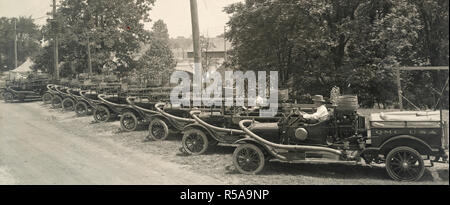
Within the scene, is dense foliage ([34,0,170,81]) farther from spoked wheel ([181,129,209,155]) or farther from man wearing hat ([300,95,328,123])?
man wearing hat ([300,95,328,123])

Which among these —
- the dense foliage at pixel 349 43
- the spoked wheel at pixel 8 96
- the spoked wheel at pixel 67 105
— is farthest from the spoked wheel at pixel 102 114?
the spoked wheel at pixel 8 96

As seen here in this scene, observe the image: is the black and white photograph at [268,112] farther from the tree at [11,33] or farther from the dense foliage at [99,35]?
the tree at [11,33]

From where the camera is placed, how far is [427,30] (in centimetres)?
1809

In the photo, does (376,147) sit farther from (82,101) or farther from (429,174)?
(82,101)

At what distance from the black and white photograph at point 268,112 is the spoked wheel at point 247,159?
0.07ft

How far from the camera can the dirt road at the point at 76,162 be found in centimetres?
769

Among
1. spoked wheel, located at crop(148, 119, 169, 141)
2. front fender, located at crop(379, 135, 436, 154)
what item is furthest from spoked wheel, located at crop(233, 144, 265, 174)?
spoked wheel, located at crop(148, 119, 169, 141)

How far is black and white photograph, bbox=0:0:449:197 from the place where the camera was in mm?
7316

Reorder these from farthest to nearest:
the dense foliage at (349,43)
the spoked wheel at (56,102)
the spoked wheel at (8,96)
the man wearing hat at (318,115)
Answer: the spoked wheel at (8,96), the spoked wheel at (56,102), the dense foliage at (349,43), the man wearing hat at (318,115)
